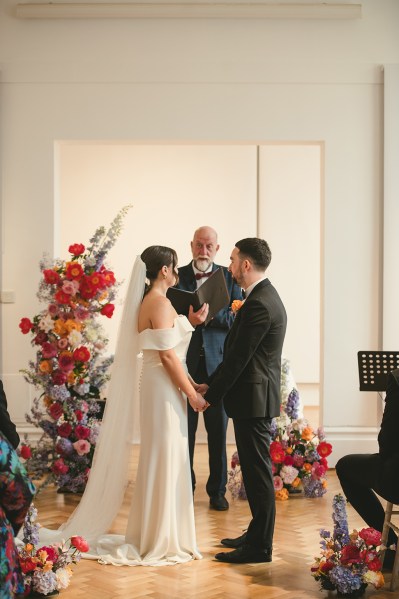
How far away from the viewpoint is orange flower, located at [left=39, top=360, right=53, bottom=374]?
666 centimetres

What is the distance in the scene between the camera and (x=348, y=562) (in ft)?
14.7

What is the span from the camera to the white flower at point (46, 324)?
262 inches

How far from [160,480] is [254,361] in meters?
0.88

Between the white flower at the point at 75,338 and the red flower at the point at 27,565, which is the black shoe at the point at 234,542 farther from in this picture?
the white flower at the point at 75,338

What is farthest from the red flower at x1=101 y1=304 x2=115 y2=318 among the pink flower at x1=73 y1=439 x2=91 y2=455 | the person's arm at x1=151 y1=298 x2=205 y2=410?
the person's arm at x1=151 y1=298 x2=205 y2=410

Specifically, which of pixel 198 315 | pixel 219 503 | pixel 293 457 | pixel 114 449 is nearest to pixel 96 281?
pixel 198 315

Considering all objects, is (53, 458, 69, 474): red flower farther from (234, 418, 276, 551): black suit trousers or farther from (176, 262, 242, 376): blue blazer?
(234, 418, 276, 551): black suit trousers

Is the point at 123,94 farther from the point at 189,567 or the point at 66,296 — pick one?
the point at 189,567

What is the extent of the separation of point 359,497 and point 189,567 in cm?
102

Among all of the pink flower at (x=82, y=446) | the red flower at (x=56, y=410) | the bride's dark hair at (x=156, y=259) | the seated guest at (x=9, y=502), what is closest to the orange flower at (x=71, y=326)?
the red flower at (x=56, y=410)

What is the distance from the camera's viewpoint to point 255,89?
791cm

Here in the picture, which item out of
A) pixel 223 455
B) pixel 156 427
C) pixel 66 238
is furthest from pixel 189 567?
pixel 66 238

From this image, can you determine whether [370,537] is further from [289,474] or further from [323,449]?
[323,449]

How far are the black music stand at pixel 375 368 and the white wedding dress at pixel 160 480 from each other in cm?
122
